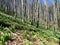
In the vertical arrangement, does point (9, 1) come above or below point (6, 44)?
above

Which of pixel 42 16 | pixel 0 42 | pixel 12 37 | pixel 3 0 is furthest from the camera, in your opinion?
pixel 42 16

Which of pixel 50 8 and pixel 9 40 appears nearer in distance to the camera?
pixel 9 40

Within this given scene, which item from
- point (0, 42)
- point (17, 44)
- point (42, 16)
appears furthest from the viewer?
point (42, 16)

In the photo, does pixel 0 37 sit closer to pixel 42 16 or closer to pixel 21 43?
pixel 21 43

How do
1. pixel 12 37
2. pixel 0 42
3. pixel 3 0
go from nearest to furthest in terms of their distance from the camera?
pixel 0 42 < pixel 12 37 < pixel 3 0

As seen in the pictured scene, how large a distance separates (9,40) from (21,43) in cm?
76

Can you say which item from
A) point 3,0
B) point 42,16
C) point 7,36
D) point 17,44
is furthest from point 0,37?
point 42,16

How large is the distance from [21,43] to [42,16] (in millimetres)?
42670

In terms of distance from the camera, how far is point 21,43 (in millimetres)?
11359

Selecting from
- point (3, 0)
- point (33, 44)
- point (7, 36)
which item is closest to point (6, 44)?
point (7, 36)

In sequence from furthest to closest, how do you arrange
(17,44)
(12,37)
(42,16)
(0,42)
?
(42,16) < (12,37) < (17,44) < (0,42)

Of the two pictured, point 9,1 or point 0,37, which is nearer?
point 0,37

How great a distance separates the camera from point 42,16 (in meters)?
53.7

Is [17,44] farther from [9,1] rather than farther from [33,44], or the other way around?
[9,1]
